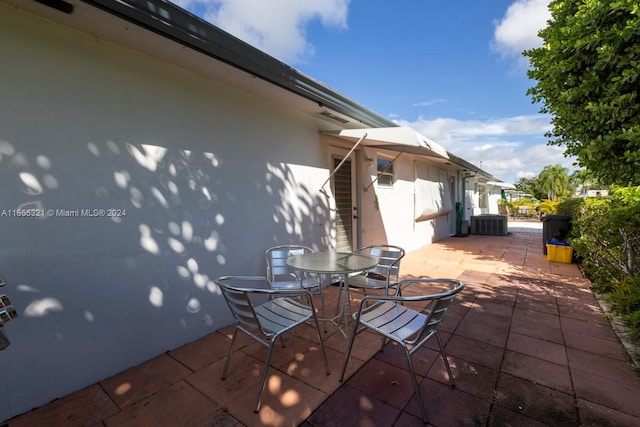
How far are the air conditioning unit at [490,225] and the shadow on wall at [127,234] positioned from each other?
10.3 metres

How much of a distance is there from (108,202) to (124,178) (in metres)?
0.24

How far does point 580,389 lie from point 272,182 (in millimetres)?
3465

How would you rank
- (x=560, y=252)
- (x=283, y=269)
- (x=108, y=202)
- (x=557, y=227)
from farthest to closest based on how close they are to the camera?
1. (x=557, y=227)
2. (x=560, y=252)
3. (x=283, y=269)
4. (x=108, y=202)

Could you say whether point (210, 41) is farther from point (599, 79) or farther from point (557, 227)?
point (557, 227)

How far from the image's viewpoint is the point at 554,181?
3209 cm

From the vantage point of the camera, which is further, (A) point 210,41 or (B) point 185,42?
(A) point 210,41

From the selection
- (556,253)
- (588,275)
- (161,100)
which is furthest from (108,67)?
(556,253)

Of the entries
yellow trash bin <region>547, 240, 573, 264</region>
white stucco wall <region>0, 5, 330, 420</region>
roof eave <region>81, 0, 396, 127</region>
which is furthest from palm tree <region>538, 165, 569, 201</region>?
white stucco wall <region>0, 5, 330, 420</region>

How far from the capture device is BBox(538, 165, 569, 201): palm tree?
31.8 m

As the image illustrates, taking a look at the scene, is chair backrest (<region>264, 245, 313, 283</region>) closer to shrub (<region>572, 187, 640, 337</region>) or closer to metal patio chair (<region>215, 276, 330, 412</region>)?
metal patio chair (<region>215, 276, 330, 412</region>)

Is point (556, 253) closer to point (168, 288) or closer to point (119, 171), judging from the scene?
point (168, 288)

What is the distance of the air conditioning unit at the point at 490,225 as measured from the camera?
10266 mm

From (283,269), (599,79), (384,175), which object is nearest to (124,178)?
(283,269)

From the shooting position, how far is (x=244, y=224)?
10.5ft
